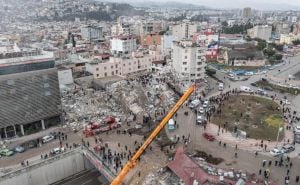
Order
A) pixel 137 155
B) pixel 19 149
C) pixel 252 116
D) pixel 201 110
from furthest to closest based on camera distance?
pixel 201 110 → pixel 252 116 → pixel 19 149 → pixel 137 155

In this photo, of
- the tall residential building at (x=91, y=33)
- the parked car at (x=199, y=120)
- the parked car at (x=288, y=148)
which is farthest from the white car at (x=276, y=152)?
the tall residential building at (x=91, y=33)

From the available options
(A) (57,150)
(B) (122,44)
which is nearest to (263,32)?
(B) (122,44)

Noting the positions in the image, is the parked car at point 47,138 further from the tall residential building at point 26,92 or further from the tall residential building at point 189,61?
the tall residential building at point 189,61

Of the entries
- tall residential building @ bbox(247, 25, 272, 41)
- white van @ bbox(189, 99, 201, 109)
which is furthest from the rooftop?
tall residential building @ bbox(247, 25, 272, 41)

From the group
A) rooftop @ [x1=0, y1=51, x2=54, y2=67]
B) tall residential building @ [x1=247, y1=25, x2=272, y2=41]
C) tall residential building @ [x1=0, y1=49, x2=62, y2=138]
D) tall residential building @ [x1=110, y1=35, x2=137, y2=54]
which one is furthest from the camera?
tall residential building @ [x1=247, y1=25, x2=272, y2=41]

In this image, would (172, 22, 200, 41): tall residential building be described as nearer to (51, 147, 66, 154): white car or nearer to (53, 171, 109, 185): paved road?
(51, 147, 66, 154): white car

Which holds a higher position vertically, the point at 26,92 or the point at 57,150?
the point at 26,92

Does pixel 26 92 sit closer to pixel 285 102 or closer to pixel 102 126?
pixel 102 126

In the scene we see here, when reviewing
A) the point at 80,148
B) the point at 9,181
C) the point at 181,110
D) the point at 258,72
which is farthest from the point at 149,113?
the point at 258,72
